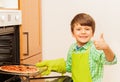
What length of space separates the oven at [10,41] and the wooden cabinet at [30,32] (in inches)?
2.7

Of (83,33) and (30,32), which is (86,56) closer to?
(83,33)

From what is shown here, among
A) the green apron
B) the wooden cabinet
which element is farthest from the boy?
the wooden cabinet

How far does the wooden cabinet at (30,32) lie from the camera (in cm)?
171

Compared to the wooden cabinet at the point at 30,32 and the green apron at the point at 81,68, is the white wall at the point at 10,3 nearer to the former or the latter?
the wooden cabinet at the point at 30,32

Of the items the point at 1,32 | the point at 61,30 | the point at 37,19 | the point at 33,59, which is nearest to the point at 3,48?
the point at 1,32

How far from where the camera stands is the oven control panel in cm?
135

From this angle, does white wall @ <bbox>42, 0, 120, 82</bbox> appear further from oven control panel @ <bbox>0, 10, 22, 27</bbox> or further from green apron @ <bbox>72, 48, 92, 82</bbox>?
green apron @ <bbox>72, 48, 92, 82</bbox>

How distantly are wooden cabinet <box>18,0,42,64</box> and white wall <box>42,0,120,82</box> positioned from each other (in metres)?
0.12

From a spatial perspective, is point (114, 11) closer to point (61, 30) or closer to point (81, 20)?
point (61, 30)

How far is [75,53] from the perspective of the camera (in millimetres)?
1421

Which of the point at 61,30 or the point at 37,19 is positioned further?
the point at 61,30

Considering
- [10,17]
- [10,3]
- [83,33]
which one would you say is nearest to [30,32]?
[10,3]

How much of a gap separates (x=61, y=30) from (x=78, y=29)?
33.1 inches

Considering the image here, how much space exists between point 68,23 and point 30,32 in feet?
1.47
